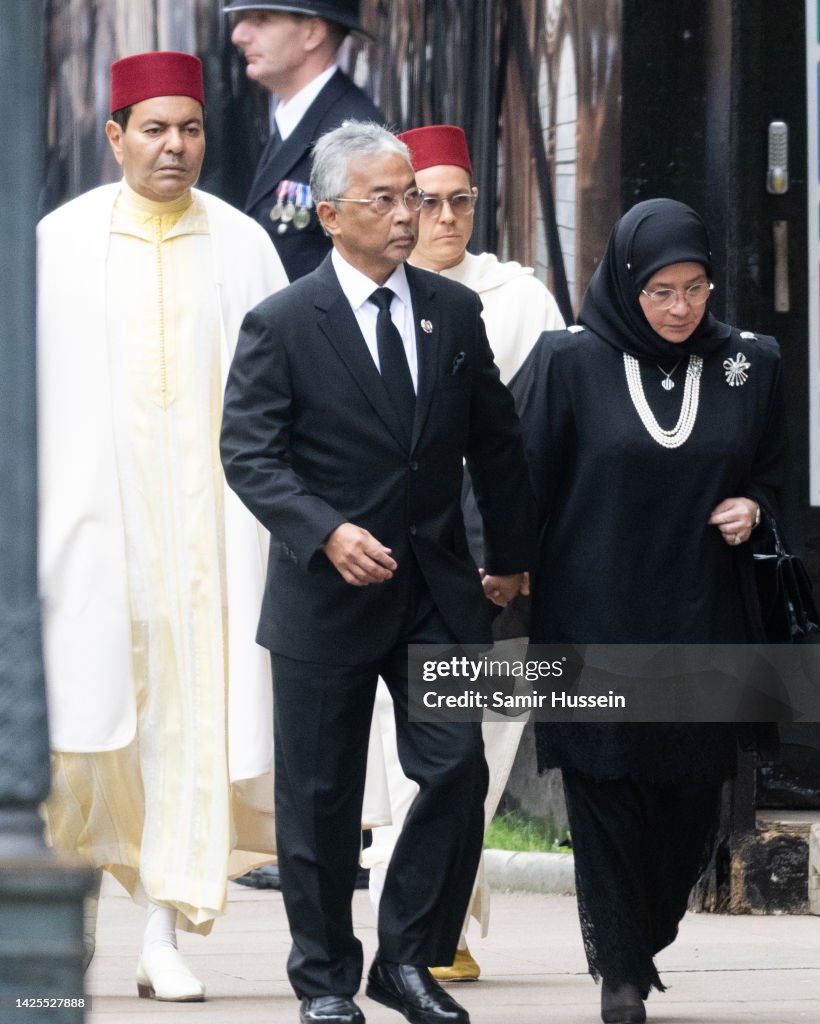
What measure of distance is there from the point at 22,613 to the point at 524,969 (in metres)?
3.62

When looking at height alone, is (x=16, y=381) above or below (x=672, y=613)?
above

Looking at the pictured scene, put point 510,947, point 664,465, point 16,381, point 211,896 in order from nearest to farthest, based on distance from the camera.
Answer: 1. point 16,381
2. point 664,465
3. point 211,896
4. point 510,947

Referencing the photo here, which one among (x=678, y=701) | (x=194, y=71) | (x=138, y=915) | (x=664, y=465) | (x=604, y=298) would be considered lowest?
(x=138, y=915)

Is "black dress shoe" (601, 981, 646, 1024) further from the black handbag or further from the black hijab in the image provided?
the black hijab

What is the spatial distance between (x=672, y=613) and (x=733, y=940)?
69.3 inches

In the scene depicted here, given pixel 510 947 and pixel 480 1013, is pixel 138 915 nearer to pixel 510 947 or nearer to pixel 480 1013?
pixel 510 947

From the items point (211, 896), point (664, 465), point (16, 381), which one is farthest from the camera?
point (211, 896)

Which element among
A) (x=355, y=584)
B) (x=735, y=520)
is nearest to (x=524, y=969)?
(x=735, y=520)

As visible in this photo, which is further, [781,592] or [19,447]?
[781,592]

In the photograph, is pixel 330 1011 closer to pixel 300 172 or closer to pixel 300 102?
pixel 300 172

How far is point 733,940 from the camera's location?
293 inches

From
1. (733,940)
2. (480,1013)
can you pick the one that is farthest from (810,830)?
(480,1013)

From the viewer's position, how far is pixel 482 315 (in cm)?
696

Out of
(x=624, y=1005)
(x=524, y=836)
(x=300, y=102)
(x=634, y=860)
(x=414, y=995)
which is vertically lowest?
(x=524, y=836)
